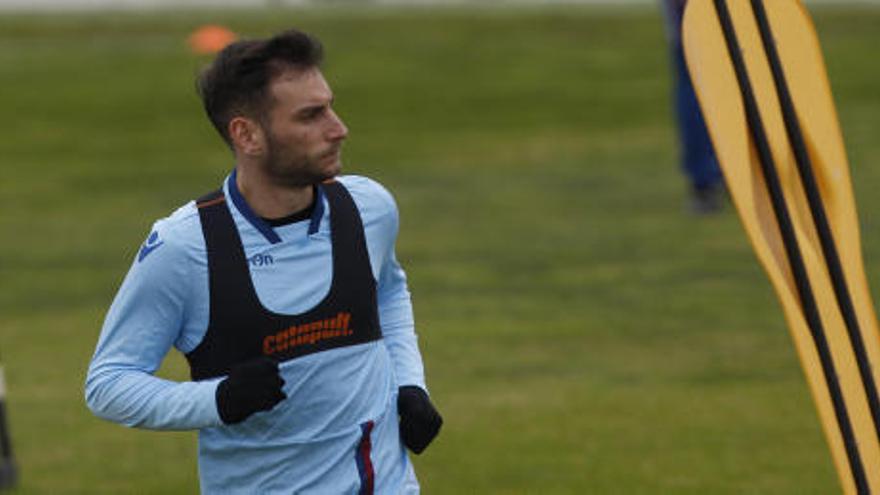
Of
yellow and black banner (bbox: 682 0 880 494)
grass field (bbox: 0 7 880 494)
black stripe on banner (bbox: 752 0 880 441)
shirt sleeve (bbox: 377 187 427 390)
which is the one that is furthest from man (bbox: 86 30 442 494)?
grass field (bbox: 0 7 880 494)

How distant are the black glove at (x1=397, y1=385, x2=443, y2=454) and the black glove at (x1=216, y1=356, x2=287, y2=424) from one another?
2.02ft

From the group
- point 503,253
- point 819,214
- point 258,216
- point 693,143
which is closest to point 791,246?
point 819,214

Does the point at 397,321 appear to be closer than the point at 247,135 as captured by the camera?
No

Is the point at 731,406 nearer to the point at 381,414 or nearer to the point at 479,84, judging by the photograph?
the point at 381,414

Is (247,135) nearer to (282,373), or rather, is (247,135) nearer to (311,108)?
(311,108)

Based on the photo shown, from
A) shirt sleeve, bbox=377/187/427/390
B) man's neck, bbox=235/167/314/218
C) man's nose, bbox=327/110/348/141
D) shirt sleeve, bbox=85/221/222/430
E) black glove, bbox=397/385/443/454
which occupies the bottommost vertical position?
black glove, bbox=397/385/443/454

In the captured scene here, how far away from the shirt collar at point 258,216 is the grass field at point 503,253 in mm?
4641

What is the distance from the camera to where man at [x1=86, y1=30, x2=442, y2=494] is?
580 cm

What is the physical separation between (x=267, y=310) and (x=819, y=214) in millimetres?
1565

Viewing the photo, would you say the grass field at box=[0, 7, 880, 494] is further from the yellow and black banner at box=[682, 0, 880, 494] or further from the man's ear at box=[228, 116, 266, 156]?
the man's ear at box=[228, 116, 266, 156]

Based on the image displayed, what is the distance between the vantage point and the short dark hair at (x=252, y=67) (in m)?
5.85

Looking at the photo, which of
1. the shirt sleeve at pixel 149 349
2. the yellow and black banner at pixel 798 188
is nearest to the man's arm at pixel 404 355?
the shirt sleeve at pixel 149 349

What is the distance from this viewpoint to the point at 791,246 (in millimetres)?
5785

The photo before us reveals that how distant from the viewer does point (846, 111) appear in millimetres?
28344
